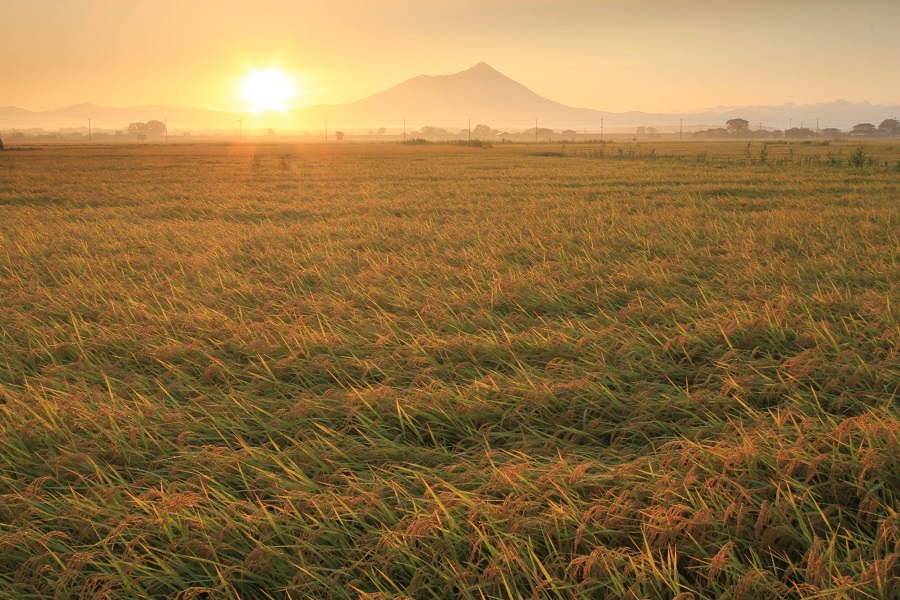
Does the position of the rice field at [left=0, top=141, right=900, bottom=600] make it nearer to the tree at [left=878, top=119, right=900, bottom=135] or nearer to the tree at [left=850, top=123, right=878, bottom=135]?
the tree at [left=850, top=123, right=878, bottom=135]

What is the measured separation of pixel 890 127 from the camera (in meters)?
115

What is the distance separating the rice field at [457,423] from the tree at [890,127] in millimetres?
137765

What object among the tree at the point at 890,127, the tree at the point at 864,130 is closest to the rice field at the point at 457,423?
the tree at the point at 864,130

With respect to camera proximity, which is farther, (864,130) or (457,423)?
(864,130)

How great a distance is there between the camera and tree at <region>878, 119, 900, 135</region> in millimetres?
112875

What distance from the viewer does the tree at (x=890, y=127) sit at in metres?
113

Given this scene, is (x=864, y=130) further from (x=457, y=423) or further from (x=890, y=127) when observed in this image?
(x=457, y=423)

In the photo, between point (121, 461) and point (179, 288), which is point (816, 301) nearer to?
point (121, 461)

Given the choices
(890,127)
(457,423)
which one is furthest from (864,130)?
(457,423)

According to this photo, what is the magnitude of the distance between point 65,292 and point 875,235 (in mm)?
10112

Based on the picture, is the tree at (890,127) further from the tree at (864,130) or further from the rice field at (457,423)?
the rice field at (457,423)

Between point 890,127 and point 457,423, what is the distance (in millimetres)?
146439

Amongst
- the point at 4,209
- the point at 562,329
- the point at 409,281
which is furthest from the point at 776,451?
the point at 4,209

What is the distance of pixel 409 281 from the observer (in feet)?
20.1
